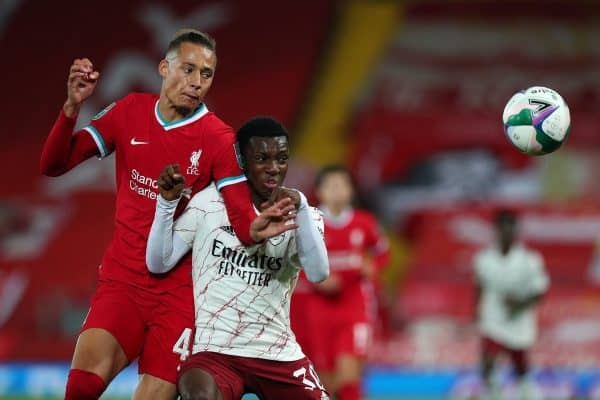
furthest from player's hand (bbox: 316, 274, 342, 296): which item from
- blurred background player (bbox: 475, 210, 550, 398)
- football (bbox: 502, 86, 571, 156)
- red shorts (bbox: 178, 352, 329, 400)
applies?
red shorts (bbox: 178, 352, 329, 400)

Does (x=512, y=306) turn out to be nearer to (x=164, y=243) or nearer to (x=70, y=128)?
(x=164, y=243)

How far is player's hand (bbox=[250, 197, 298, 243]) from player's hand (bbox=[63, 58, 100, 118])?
102 cm

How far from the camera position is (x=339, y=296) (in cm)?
905

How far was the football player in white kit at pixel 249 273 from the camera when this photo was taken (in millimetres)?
5266

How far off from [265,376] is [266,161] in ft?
3.27

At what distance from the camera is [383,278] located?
15.3m

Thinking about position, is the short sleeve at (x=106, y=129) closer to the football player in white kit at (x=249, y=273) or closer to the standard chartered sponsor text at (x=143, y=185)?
the standard chartered sponsor text at (x=143, y=185)

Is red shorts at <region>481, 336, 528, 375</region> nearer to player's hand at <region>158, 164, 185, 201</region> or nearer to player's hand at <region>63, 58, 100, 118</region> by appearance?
player's hand at <region>158, 164, 185, 201</region>

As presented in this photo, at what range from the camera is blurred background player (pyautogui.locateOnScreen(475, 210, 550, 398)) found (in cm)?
1062

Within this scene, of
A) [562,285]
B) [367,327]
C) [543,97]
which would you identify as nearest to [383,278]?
[562,285]

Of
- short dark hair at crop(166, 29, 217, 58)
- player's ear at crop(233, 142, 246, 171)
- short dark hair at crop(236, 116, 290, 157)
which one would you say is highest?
short dark hair at crop(166, 29, 217, 58)

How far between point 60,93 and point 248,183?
11210mm

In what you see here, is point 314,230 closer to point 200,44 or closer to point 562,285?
point 200,44

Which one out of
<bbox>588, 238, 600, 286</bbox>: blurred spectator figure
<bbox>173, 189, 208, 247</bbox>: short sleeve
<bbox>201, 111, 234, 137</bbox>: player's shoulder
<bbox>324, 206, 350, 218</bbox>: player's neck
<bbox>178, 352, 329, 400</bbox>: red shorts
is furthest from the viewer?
<bbox>588, 238, 600, 286</bbox>: blurred spectator figure
